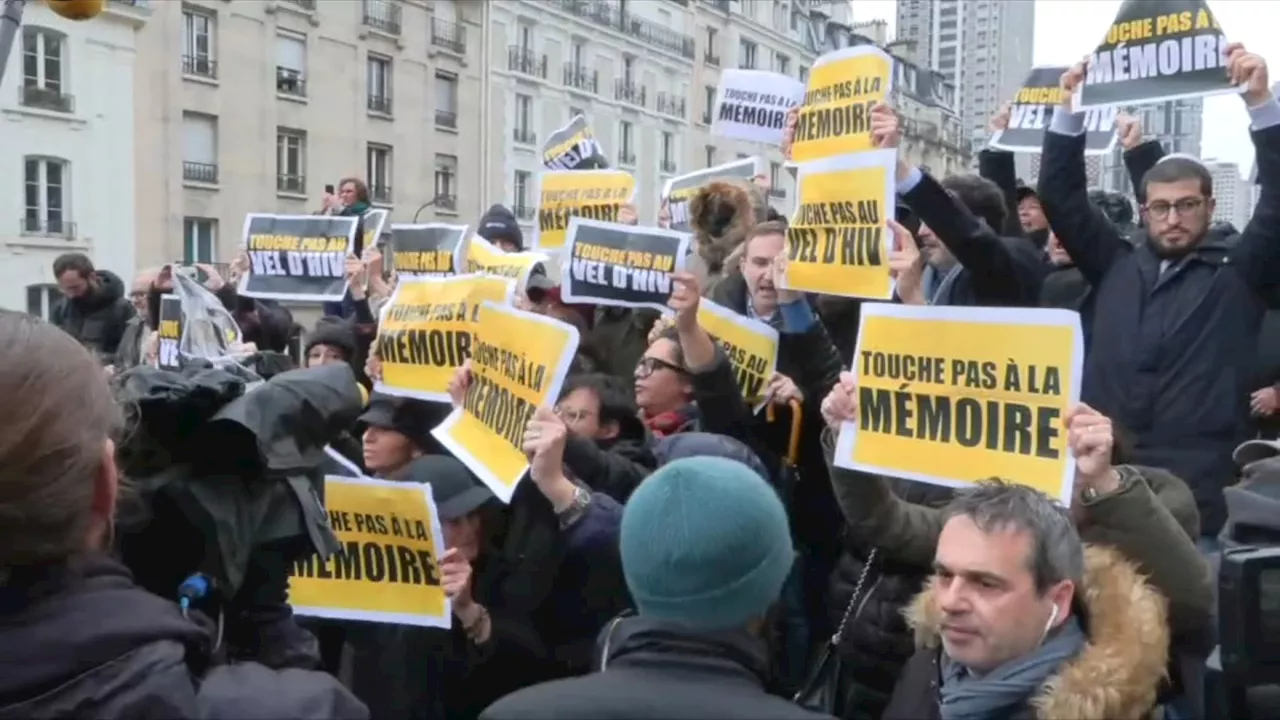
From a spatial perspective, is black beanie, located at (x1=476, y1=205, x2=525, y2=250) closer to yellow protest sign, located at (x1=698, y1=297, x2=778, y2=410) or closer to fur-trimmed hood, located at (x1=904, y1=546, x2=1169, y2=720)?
→ yellow protest sign, located at (x1=698, y1=297, x2=778, y2=410)

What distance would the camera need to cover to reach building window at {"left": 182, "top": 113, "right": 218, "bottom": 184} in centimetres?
3011

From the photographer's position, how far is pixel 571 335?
407cm

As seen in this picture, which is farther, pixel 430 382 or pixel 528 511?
pixel 430 382

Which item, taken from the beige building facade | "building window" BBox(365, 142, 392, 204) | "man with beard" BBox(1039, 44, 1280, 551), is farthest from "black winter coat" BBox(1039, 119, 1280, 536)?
"building window" BBox(365, 142, 392, 204)

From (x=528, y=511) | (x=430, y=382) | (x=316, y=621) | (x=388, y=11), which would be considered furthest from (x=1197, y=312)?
(x=388, y=11)

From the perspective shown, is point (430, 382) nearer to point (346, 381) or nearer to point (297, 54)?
point (346, 381)

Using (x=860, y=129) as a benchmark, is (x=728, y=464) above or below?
below

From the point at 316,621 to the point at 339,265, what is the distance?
342cm

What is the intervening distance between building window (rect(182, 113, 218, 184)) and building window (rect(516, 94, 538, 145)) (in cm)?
1206

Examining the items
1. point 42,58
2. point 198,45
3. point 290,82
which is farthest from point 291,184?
point 42,58

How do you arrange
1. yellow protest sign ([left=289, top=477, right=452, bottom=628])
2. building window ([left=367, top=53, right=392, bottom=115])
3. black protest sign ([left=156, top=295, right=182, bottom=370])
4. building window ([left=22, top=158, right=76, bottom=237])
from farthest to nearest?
building window ([left=367, top=53, right=392, bottom=115]), building window ([left=22, top=158, right=76, bottom=237]), black protest sign ([left=156, top=295, right=182, bottom=370]), yellow protest sign ([left=289, top=477, right=452, bottom=628])

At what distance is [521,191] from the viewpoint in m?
40.9

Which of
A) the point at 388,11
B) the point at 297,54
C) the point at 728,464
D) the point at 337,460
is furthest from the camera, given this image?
the point at 388,11

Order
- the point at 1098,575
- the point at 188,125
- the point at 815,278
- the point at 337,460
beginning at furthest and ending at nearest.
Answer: the point at 188,125 → the point at 815,278 → the point at 337,460 → the point at 1098,575
